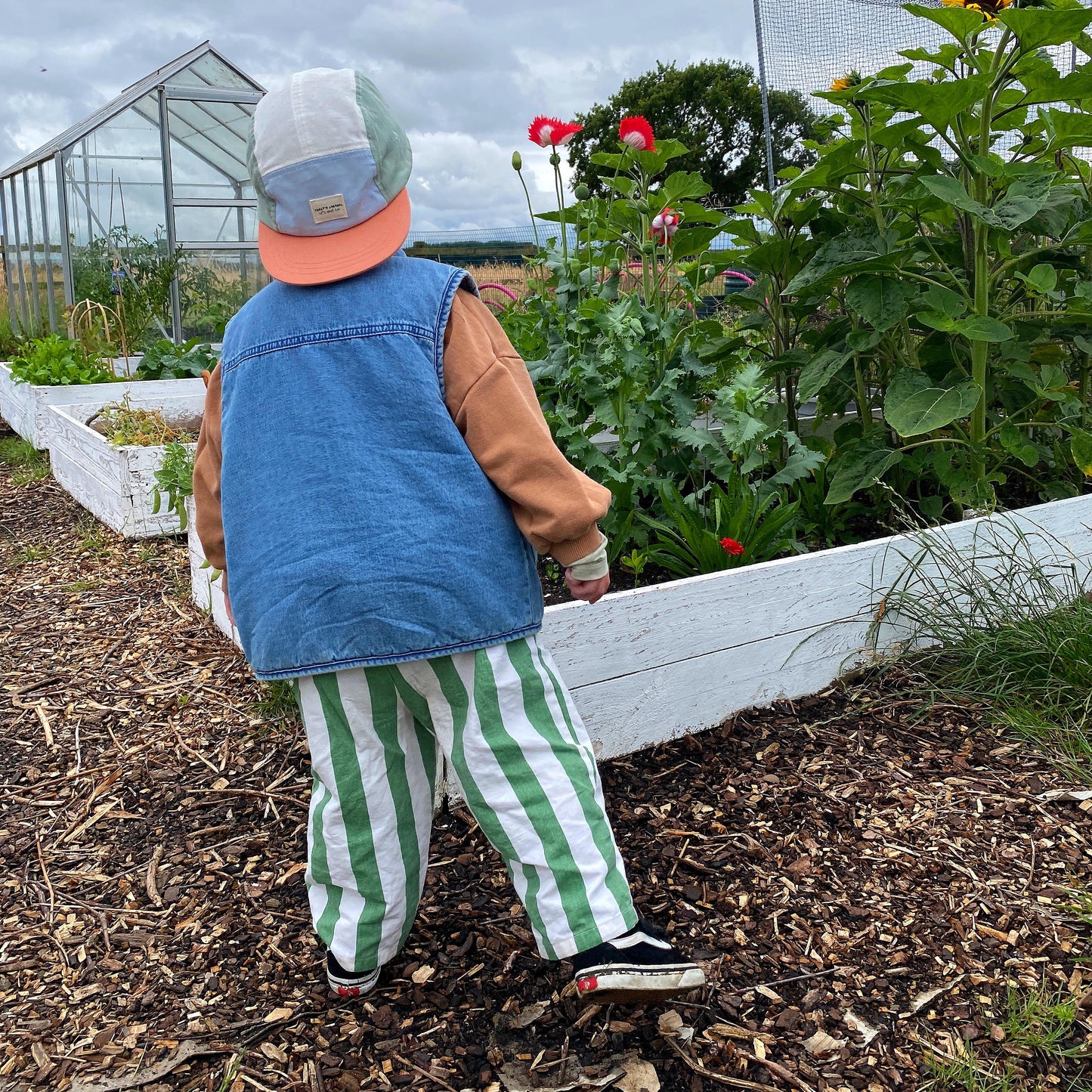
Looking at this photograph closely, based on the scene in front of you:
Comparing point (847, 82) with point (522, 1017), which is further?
point (847, 82)

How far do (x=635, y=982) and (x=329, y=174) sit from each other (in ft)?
4.13

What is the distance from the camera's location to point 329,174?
1454 mm

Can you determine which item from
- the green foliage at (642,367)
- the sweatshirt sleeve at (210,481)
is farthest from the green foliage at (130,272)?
the sweatshirt sleeve at (210,481)

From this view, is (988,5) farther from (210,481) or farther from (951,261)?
(210,481)

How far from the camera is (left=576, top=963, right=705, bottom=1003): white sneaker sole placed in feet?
4.92

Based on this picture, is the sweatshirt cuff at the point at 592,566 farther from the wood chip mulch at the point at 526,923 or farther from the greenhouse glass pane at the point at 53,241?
the greenhouse glass pane at the point at 53,241

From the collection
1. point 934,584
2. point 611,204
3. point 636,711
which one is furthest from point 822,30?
point 636,711

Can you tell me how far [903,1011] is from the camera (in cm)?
171

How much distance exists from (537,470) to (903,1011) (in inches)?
43.8

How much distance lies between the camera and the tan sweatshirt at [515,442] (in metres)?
1.46

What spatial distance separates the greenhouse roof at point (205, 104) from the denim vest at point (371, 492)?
9546 mm

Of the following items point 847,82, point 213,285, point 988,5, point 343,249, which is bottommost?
point 213,285

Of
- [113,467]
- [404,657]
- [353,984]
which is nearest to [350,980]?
[353,984]

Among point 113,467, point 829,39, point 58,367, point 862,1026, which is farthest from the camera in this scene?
point 829,39
